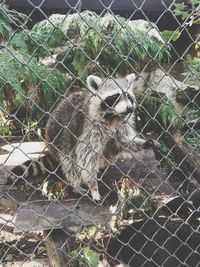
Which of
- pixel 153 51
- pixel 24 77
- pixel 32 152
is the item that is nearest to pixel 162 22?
pixel 153 51

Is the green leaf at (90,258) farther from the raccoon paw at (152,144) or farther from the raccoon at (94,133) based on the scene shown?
the raccoon paw at (152,144)

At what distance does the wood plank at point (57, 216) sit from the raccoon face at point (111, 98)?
62cm

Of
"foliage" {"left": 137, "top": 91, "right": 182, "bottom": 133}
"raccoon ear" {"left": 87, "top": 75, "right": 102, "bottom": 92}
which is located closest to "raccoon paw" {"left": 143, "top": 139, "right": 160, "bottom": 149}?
"foliage" {"left": 137, "top": 91, "right": 182, "bottom": 133}

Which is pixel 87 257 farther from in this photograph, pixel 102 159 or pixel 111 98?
pixel 111 98

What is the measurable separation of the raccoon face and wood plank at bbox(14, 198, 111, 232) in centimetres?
62

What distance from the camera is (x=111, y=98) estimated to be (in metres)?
3.01

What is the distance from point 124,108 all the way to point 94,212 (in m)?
0.69

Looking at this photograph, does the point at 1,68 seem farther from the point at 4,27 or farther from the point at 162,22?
the point at 162,22

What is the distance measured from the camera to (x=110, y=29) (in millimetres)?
3320

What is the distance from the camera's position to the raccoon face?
2812 mm

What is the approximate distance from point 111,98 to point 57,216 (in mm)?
923

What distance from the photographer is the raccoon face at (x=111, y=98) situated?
9.23 feet

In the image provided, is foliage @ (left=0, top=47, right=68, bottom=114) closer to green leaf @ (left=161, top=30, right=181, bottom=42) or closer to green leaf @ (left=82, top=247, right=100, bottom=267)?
green leaf @ (left=161, top=30, right=181, bottom=42)

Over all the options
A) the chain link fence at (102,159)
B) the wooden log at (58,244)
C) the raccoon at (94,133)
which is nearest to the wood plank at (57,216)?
the chain link fence at (102,159)
